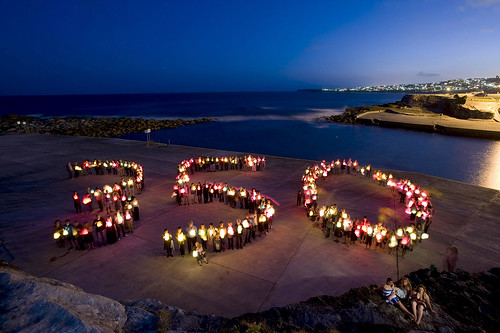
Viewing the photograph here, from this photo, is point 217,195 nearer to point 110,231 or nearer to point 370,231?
point 110,231

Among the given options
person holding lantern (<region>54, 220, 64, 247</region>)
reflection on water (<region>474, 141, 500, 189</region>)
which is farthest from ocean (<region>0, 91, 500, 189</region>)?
person holding lantern (<region>54, 220, 64, 247</region>)

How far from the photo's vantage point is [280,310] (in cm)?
684

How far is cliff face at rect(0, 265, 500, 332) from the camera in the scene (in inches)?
184

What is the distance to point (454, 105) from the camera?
68.6m

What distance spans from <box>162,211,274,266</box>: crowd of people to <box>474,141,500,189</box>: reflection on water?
27.1m

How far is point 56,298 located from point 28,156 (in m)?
29.3

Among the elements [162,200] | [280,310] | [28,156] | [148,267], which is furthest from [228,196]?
[28,156]

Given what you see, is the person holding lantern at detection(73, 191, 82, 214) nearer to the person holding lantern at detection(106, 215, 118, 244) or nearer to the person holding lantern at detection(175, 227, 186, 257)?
the person holding lantern at detection(106, 215, 118, 244)

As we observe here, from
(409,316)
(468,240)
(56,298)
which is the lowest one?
(468,240)

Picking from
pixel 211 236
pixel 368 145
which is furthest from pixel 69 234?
pixel 368 145

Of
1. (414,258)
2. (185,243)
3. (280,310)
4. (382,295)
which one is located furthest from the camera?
(185,243)

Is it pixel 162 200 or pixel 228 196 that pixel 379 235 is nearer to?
pixel 228 196

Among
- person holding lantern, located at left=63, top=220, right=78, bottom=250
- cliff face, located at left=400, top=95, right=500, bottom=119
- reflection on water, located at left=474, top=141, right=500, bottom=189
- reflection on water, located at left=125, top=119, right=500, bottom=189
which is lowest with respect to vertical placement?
reflection on water, located at left=474, top=141, right=500, bottom=189

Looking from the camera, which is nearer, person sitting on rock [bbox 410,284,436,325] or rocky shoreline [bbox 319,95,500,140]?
person sitting on rock [bbox 410,284,436,325]
